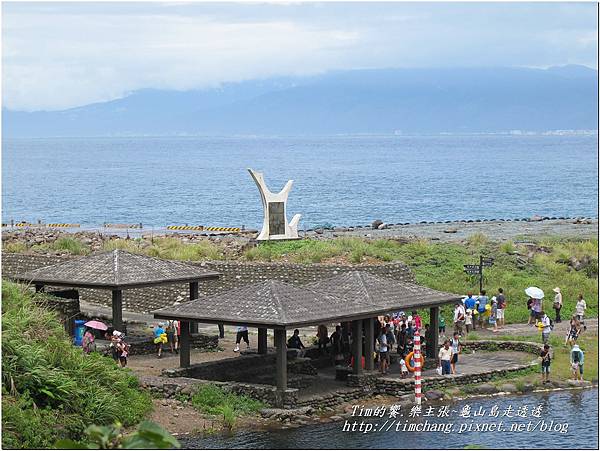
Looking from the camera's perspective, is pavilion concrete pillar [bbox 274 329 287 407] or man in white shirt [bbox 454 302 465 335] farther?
man in white shirt [bbox 454 302 465 335]

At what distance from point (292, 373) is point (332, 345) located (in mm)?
2461

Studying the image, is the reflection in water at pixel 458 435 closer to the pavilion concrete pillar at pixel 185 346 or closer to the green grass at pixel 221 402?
the green grass at pixel 221 402

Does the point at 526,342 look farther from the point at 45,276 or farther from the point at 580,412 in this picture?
the point at 45,276

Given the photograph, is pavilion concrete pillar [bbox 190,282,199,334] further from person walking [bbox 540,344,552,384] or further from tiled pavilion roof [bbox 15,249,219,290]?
person walking [bbox 540,344,552,384]

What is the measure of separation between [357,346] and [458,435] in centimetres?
501

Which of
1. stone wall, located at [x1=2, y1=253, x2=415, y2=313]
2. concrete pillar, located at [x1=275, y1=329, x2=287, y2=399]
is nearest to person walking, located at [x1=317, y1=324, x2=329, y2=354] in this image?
concrete pillar, located at [x1=275, y1=329, x2=287, y2=399]

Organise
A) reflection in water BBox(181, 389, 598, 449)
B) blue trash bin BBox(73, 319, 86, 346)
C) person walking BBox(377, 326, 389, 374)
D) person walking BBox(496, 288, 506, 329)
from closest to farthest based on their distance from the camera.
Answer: reflection in water BBox(181, 389, 598, 449)
person walking BBox(377, 326, 389, 374)
blue trash bin BBox(73, 319, 86, 346)
person walking BBox(496, 288, 506, 329)

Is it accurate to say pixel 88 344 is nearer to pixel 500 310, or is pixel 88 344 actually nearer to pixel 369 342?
pixel 369 342

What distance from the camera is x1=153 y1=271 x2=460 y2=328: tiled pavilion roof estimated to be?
91.9ft

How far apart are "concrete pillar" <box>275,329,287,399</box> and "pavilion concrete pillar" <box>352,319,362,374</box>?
8.61ft

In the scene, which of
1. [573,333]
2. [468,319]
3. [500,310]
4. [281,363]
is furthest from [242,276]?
[281,363]

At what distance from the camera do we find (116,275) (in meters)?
33.7

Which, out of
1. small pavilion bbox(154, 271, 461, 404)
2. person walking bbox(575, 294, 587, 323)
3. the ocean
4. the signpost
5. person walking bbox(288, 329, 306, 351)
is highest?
small pavilion bbox(154, 271, 461, 404)

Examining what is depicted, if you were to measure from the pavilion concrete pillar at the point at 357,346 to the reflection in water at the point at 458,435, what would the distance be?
2223 mm
